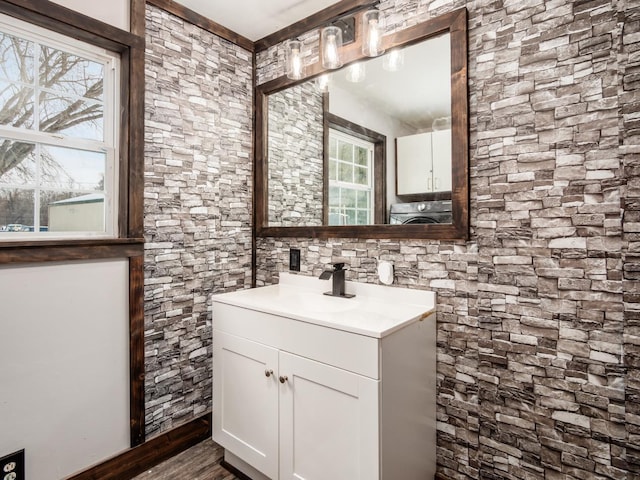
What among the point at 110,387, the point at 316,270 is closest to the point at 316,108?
the point at 316,270

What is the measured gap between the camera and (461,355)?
1.63 m

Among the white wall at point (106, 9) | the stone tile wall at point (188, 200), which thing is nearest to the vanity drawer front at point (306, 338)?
the stone tile wall at point (188, 200)

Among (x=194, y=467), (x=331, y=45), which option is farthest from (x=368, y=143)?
(x=194, y=467)

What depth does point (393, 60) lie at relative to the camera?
6.02 ft

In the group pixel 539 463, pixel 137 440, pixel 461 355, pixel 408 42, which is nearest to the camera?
pixel 539 463

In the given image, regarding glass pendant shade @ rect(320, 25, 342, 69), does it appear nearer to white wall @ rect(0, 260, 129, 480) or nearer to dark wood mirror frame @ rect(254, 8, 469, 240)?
dark wood mirror frame @ rect(254, 8, 469, 240)

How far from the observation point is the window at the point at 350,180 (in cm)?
192

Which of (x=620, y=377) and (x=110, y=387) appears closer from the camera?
(x=620, y=377)

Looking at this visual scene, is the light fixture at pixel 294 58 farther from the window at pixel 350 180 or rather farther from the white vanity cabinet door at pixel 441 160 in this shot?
the white vanity cabinet door at pixel 441 160

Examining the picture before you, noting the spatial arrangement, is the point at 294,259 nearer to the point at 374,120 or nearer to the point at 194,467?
the point at 374,120

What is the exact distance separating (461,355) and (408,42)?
1536 mm

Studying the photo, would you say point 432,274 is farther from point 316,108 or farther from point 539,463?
point 316,108

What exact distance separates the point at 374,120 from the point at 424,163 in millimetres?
380

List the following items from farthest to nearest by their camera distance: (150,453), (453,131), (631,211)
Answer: (150,453)
(453,131)
(631,211)
